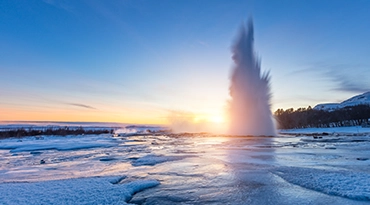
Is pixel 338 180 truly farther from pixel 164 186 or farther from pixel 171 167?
pixel 171 167

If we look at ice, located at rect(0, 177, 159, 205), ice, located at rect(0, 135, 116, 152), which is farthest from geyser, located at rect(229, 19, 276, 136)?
ice, located at rect(0, 177, 159, 205)

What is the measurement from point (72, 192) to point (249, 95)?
101ft

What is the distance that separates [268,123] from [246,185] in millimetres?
29609

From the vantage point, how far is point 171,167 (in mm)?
8547

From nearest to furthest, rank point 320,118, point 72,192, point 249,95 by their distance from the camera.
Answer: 1. point 72,192
2. point 249,95
3. point 320,118

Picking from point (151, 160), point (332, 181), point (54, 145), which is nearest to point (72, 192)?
point (151, 160)

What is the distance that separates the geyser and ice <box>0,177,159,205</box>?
29319mm

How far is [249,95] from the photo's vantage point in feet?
110

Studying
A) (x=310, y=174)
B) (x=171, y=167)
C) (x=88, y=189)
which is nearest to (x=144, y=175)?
(x=171, y=167)

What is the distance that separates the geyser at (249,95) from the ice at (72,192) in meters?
29.3

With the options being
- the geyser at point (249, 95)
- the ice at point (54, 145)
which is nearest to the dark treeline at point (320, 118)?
the geyser at point (249, 95)

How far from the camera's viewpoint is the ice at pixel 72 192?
466cm

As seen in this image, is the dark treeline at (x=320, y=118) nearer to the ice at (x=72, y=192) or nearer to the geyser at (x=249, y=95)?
the geyser at (x=249, y=95)

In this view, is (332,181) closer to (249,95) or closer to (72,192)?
(72,192)
